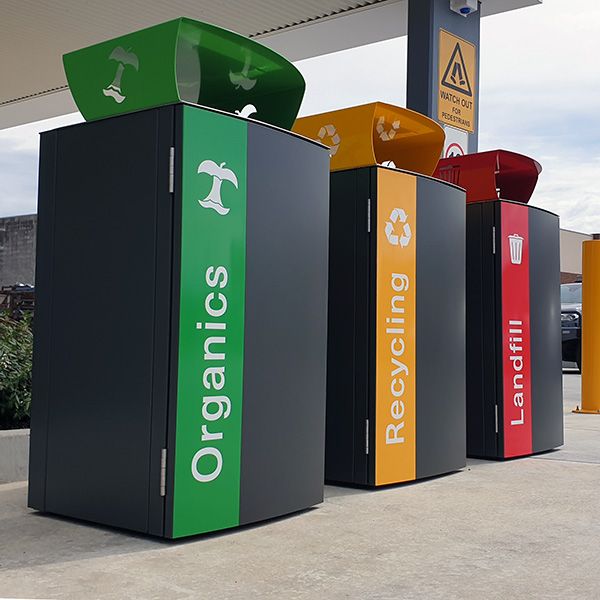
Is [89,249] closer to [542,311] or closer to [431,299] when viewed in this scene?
[431,299]

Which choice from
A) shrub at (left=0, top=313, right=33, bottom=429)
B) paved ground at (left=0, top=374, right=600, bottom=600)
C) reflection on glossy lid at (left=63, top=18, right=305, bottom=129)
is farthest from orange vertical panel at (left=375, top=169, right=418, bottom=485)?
shrub at (left=0, top=313, right=33, bottom=429)

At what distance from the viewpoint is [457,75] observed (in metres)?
7.52

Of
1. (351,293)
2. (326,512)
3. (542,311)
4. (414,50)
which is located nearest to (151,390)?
(326,512)

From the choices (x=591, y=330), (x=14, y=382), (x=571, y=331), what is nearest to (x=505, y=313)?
(x=14, y=382)

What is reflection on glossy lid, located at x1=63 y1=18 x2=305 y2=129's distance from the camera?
3.69m

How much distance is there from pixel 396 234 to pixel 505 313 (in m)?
1.39

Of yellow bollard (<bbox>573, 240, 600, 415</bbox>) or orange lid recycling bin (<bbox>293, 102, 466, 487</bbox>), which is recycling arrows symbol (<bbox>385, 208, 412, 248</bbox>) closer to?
orange lid recycling bin (<bbox>293, 102, 466, 487</bbox>)

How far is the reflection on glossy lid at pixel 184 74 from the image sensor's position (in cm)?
369

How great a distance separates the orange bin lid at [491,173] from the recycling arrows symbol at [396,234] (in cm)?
126

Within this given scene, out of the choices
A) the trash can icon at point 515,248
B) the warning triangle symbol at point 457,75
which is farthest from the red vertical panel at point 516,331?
the warning triangle symbol at point 457,75

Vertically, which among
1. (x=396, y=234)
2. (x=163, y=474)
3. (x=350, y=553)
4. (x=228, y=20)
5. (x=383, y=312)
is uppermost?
(x=228, y=20)

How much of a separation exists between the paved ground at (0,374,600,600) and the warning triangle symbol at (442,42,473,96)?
4054 millimetres

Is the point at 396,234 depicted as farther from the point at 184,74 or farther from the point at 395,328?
the point at 184,74

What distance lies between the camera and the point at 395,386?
4750 mm
